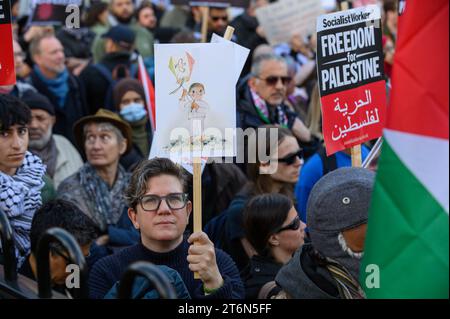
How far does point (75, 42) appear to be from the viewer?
12.3m

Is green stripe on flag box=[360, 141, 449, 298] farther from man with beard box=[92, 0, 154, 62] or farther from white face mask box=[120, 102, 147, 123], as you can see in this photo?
man with beard box=[92, 0, 154, 62]

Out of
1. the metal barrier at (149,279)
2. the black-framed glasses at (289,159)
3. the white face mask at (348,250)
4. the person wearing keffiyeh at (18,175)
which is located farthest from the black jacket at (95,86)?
the metal barrier at (149,279)

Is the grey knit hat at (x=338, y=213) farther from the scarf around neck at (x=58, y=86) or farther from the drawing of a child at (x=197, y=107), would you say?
the scarf around neck at (x=58, y=86)

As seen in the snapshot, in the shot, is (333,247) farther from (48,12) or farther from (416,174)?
(48,12)

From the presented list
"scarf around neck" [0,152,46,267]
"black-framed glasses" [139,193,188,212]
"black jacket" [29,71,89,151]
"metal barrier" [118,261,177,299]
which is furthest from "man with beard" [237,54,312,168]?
"metal barrier" [118,261,177,299]

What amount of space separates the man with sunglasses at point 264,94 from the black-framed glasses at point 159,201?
3.69 m

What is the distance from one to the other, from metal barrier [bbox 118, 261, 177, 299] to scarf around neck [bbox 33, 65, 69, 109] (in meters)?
6.45

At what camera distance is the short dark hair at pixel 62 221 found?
5621 millimetres

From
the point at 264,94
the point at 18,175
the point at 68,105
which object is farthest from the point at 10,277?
the point at 68,105

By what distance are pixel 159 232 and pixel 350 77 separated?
1.61 m

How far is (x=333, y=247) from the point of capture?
450 centimetres

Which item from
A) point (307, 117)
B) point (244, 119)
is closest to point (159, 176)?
point (244, 119)

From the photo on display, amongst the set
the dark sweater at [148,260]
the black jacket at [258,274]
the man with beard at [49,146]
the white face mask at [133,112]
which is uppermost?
the white face mask at [133,112]
